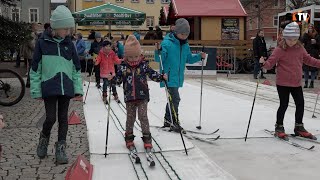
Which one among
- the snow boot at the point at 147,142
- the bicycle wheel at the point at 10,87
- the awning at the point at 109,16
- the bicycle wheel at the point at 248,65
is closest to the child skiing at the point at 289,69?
the snow boot at the point at 147,142

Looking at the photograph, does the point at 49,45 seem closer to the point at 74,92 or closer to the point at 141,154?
the point at 74,92

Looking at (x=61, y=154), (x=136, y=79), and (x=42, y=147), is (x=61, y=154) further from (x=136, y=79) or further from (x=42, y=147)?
(x=136, y=79)

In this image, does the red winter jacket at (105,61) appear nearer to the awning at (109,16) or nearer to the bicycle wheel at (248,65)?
the awning at (109,16)

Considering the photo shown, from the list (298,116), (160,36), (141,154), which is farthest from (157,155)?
(160,36)

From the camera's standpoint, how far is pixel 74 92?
235 inches

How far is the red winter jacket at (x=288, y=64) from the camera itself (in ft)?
24.0

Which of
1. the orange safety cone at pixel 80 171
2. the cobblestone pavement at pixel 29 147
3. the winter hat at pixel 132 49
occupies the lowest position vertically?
the cobblestone pavement at pixel 29 147

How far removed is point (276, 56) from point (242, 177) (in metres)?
2.71

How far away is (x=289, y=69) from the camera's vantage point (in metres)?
7.32

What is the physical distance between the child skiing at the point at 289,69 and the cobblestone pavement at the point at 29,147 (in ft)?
10.0

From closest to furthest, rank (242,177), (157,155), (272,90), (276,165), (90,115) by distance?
(242,177), (276,165), (157,155), (90,115), (272,90)

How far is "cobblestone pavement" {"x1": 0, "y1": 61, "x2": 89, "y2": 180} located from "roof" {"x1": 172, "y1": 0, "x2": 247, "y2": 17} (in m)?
17.3

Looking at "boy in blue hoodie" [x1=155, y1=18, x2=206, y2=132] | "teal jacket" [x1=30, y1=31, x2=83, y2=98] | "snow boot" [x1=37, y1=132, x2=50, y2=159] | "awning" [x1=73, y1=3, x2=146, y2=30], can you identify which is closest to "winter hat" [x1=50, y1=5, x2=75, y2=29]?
"teal jacket" [x1=30, y1=31, x2=83, y2=98]

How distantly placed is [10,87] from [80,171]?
656cm
